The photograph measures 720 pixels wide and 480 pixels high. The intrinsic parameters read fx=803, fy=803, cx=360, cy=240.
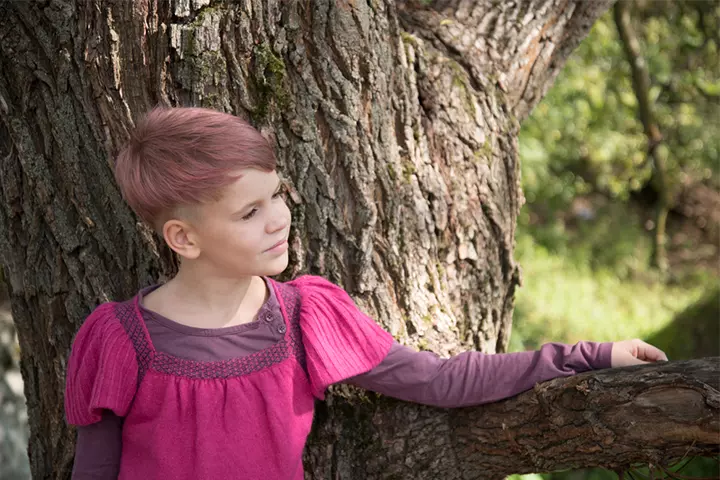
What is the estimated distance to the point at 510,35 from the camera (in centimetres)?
267

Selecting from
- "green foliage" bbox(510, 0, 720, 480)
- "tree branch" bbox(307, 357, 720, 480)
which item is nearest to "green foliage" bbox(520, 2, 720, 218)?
"green foliage" bbox(510, 0, 720, 480)

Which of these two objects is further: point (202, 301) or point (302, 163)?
point (302, 163)

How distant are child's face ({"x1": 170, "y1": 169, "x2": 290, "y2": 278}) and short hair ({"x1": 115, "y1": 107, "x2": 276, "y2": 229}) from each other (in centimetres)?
3

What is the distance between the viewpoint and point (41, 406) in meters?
2.43

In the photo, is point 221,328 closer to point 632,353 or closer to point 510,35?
point 632,353

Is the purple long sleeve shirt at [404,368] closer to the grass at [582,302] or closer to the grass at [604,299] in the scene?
the grass at [604,299]

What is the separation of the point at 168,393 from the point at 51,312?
61 centimetres

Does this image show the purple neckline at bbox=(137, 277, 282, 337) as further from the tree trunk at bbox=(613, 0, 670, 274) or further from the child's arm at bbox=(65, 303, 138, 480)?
the tree trunk at bbox=(613, 0, 670, 274)

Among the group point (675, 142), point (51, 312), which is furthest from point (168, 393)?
point (675, 142)

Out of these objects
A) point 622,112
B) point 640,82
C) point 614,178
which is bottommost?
point 614,178

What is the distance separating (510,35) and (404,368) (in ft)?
4.07

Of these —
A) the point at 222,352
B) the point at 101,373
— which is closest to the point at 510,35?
the point at 222,352

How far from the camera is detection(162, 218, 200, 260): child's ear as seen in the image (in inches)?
72.2

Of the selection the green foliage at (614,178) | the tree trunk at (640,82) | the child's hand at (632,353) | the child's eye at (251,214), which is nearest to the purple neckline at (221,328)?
the child's eye at (251,214)
